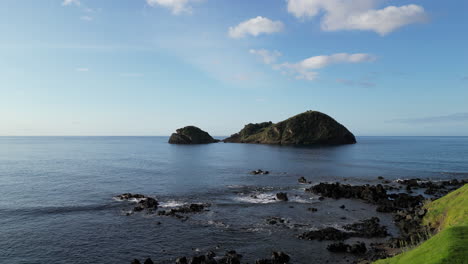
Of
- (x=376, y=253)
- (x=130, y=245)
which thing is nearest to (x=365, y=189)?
(x=376, y=253)

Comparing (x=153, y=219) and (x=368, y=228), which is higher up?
(x=368, y=228)

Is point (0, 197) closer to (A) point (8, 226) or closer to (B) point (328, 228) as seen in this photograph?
(A) point (8, 226)

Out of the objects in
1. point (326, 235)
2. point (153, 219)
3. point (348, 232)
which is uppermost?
point (326, 235)

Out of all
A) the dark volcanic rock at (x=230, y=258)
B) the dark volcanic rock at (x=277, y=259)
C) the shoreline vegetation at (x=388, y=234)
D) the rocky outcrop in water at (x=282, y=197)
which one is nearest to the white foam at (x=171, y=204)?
the shoreline vegetation at (x=388, y=234)

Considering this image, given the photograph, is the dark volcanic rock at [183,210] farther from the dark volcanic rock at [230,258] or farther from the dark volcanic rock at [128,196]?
the dark volcanic rock at [230,258]

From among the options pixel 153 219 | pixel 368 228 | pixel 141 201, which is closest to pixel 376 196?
pixel 368 228

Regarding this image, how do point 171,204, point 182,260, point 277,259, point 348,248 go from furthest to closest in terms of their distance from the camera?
point 171,204
point 348,248
point 277,259
point 182,260

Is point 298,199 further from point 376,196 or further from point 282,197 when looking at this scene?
point 376,196

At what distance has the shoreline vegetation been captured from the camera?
1341cm

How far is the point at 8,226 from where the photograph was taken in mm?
35625

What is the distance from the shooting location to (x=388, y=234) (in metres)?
32.0

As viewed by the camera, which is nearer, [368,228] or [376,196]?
[368,228]

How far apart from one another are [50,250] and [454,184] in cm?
7333

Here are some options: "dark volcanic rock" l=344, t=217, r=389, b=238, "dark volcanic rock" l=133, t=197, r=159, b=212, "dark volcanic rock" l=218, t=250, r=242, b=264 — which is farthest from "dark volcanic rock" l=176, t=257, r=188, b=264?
"dark volcanic rock" l=133, t=197, r=159, b=212
